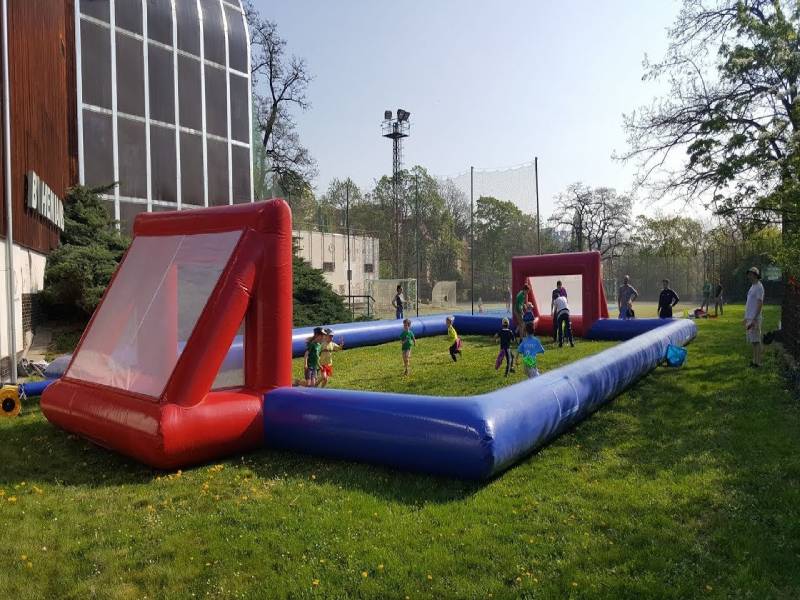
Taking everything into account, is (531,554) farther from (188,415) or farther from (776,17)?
(776,17)

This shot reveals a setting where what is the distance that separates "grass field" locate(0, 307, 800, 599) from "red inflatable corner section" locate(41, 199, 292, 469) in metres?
0.27

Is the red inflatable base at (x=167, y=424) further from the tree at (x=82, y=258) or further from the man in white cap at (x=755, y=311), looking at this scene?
the tree at (x=82, y=258)

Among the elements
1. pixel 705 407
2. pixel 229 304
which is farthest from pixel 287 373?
pixel 705 407

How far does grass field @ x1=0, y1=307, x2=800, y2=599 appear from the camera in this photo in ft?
12.5

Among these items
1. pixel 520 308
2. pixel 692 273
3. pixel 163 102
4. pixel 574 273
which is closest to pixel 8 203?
pixel 520 308

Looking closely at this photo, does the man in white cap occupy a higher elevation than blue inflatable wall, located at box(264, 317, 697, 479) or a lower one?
higher

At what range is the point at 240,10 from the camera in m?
25.4

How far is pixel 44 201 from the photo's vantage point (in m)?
14.6

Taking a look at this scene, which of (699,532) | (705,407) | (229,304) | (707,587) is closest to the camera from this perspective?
(707,587)

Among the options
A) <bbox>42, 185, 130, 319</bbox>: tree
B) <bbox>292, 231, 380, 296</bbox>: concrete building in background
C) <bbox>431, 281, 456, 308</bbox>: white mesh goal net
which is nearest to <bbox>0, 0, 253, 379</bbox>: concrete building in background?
<bbox>42, 185, 130, 319</bbox>: tree

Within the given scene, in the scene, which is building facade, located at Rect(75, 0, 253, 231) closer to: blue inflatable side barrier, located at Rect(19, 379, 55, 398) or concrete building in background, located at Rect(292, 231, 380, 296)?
concrete building in background, located at Rect(292, 231, 380, 296)

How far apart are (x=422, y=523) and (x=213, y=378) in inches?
113

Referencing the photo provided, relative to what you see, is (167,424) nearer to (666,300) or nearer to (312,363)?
(312,363)

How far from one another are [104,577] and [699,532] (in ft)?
12.9
